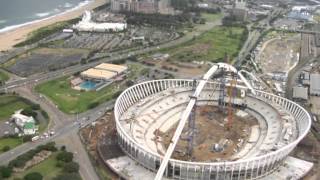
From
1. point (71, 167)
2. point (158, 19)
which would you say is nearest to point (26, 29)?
point (158, 19)

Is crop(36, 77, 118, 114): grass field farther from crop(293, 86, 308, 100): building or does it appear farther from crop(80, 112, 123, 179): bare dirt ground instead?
crop(293, 86, 308, 100): building

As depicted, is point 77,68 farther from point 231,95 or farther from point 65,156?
point 65,156

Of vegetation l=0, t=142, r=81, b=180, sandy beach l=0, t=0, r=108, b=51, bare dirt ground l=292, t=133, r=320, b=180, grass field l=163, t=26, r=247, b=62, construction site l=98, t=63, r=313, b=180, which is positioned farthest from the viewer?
sandy beach l=0, t=0, r=108, b=51

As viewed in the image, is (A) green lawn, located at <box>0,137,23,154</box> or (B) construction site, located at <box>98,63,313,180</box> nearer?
(B) construction site, located at <box>98,63,313,180</box>

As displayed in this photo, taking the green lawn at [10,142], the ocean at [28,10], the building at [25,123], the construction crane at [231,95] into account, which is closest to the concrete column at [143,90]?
the construction crane at [231,95]

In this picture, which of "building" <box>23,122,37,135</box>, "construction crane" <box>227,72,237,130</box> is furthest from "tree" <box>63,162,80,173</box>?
"construction crane" <box>227,72,237,130</box>

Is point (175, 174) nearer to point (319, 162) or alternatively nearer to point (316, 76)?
point (319, 162)
